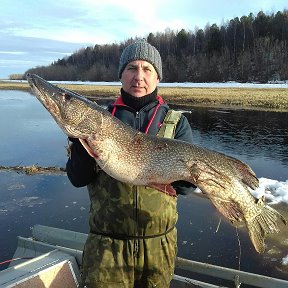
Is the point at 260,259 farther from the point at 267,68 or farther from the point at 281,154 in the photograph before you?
the point at 267,68

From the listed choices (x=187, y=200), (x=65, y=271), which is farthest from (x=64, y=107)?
(x=187, y=200)

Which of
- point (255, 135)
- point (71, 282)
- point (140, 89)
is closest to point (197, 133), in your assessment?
point (255, 135)

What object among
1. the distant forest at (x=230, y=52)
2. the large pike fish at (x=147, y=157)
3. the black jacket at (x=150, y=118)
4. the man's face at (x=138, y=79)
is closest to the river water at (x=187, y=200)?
the large pike fish at (x=147, y=157)

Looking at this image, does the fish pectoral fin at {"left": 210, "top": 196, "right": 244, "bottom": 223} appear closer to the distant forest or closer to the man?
the man

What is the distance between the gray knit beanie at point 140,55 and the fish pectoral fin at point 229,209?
3.57ft

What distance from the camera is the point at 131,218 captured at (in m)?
2.74

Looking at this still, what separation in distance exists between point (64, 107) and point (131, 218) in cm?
89

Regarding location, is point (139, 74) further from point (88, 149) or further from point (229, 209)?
point (229, 209)

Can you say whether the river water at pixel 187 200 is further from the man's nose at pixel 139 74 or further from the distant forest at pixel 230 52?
the distant forest at pixel 230 52

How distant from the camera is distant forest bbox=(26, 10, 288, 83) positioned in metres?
65.9

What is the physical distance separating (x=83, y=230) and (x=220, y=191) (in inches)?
163

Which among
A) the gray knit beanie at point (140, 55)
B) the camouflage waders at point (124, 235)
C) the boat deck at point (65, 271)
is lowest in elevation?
the boat deck at point (65, 271)

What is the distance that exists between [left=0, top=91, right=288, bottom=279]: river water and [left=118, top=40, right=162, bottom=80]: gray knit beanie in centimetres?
133

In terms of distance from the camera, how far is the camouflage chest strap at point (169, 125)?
9.38 feet
